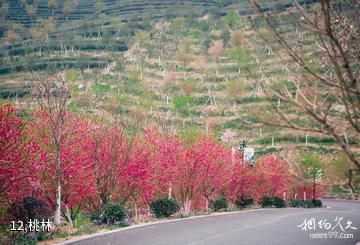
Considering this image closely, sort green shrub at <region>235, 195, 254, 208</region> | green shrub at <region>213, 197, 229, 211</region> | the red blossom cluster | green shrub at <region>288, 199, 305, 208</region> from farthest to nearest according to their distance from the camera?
green shrub at <region>288, 199, 305, 208</region> < green shrub at <region>235, 195, 254, 208</region> < green shrub at <region>213, 197, 229, 211</region> < the red blossom cluster

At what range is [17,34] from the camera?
126062 mm

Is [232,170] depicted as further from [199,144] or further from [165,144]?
[165,144]

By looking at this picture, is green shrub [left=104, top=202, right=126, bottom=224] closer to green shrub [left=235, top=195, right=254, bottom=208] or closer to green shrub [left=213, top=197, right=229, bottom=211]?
green shrub [left=213, top=197, right=229, bottom=211]

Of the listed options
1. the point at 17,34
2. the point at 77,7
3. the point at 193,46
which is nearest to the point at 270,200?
the point at 193,46

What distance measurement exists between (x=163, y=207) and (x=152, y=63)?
77840 mm

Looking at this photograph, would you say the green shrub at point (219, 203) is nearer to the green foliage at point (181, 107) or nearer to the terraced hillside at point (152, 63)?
the terraced hillside at point (152, 63)

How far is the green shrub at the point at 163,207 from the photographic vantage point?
2162 centimetres

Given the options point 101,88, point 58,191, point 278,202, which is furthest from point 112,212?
point 101,88

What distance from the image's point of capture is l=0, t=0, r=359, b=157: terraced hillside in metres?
63.7

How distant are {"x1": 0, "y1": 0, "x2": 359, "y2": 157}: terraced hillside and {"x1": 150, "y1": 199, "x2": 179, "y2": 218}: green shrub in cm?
2172

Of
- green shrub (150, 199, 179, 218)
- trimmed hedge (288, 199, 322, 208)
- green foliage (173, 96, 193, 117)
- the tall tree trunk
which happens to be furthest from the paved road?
green foliage (173, 96, 193, 117)

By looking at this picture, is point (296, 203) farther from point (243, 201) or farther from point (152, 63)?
point (152, 63)

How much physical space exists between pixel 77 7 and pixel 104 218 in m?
159

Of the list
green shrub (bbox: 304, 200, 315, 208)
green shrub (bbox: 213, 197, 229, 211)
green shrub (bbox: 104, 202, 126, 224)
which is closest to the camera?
green shrub (bbox: 104, 202, 126, 224)
